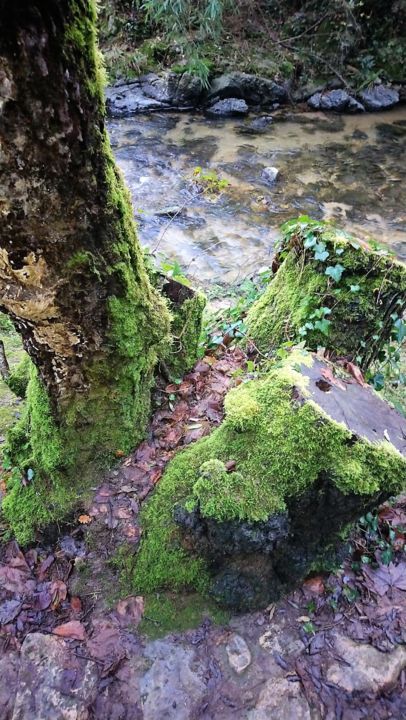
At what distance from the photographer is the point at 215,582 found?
2.52 metres

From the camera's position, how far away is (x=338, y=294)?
2984mm

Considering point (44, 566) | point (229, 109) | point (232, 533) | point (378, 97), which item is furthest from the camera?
point (378, 97)

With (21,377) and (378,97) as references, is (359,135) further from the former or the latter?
(21,377)

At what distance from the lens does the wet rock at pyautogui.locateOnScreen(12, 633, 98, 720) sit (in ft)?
7.23

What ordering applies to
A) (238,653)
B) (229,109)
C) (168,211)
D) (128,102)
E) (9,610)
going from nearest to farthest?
1. (238,653)
2. (9,610)
3. (168,211)
4. (229,109)
5. (128,102)

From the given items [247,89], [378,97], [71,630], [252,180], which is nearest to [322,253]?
[71,630]

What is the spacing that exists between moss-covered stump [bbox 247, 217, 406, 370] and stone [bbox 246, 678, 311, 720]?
6.24ft

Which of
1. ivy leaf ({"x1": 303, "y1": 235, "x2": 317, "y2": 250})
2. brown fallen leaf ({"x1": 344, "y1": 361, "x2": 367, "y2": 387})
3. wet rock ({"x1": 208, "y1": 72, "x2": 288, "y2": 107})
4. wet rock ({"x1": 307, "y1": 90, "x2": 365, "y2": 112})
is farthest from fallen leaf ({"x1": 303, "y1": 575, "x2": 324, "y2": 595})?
wet rock ({"x1": 307, "y1": 90, "x2": 365, "y2": 112})

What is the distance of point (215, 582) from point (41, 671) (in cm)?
97

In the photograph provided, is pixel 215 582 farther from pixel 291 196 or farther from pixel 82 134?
pixel 291 196

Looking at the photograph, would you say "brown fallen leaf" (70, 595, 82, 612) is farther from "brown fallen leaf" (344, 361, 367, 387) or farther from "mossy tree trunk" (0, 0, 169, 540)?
"brown fallen leaf" (344, 361, 367, 387)

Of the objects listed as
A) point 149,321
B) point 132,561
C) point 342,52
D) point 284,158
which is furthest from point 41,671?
point 342,52

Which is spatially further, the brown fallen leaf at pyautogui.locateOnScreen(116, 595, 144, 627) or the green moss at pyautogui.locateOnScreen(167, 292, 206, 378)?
the green moss at pyautogui.locateOnScreen(167, 292, 206, 378)

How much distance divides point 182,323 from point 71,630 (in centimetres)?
193
